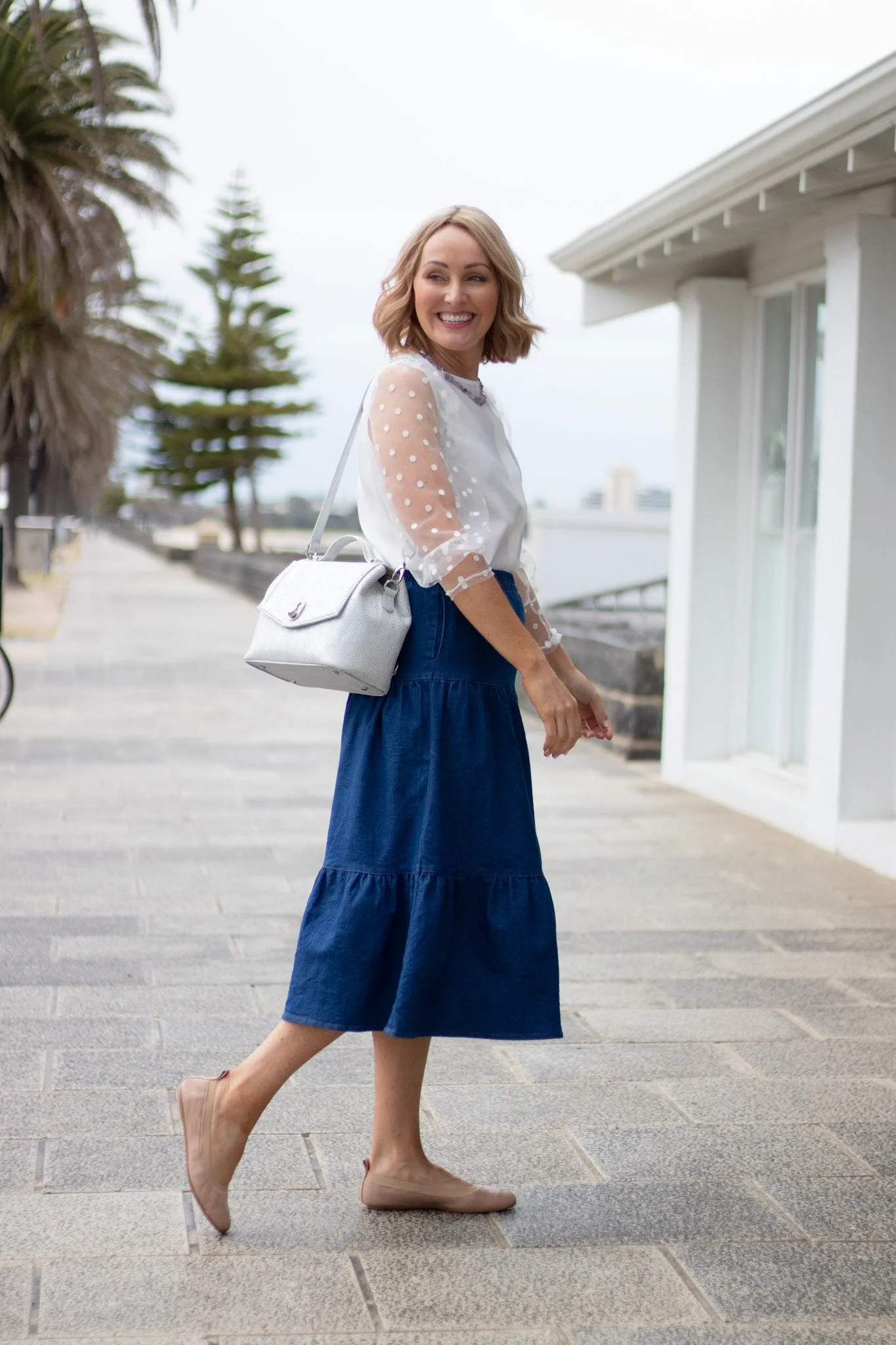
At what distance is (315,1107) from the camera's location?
3.49 m

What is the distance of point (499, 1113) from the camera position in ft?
11.4

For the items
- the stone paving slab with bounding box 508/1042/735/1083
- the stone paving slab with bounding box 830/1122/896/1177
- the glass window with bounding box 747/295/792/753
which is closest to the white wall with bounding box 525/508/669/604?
the glass window with bounding box 747/295/792/753

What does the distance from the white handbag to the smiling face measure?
21 cm

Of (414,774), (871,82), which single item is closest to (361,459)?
(414,774)

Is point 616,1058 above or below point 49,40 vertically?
below

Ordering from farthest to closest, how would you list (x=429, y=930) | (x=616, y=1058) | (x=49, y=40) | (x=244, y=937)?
(x=49, y=40), (x=244, y=937), (x=616, y=1058), (x=429, y=930)

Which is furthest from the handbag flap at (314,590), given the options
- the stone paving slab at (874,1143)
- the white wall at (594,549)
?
the white wall at (594,549)

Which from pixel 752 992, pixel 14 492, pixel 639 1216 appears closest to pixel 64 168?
pixel 14 492

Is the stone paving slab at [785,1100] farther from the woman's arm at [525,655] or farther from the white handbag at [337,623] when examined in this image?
the white handbag at [337,623]

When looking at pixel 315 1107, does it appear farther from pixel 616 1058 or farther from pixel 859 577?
pixel 859 577

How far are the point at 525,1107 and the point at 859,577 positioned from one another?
350cm

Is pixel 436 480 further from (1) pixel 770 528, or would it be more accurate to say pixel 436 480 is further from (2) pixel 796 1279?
(1) pixel 770 528

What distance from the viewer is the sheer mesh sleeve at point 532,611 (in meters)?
2.96

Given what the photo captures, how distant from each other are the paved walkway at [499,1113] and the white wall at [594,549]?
14919mm
